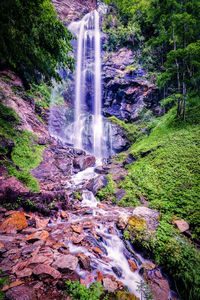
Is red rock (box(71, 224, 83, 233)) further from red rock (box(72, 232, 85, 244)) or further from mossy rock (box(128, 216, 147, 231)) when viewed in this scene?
mossy rock (box(128, 216, 147, 231))

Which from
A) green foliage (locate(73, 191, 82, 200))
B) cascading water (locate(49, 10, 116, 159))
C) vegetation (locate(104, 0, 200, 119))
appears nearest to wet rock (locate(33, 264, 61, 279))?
green foliage (locate(73, 191, 82, 200))

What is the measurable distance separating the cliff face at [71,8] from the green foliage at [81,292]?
43570mm

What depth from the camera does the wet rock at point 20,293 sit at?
1722 mm

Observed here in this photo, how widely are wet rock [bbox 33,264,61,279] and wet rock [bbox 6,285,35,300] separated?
245 mm

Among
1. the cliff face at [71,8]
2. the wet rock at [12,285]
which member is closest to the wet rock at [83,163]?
the wet rock at [12,285]

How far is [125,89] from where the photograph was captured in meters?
20.4

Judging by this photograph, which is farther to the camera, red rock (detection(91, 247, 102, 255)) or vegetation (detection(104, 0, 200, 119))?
vegetation (detection(104, 0, 200, 119))

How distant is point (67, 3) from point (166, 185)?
4735cm

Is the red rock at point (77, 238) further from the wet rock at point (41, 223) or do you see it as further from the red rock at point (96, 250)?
the wet rock at point (41, 223)

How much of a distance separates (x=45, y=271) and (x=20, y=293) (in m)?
0.45

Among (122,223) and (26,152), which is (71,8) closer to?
(26,152)

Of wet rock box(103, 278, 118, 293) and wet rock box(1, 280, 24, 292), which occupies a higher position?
wet rock box(1, 280, 24, 292)

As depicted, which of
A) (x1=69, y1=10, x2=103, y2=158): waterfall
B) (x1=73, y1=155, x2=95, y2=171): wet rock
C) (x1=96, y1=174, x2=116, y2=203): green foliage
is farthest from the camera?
(x1=69, y1=10, x2=103, y2=158): waterfall

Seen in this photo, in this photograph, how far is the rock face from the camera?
751 inches
